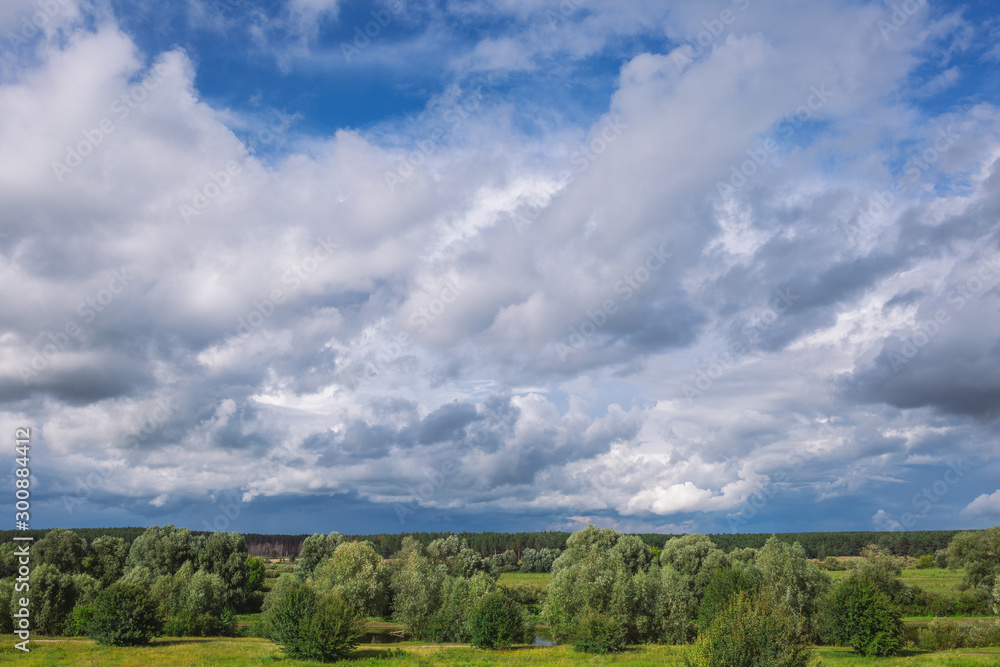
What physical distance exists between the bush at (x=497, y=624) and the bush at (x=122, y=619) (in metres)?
35.0

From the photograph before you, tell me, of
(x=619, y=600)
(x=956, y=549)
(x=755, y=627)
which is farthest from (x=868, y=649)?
(x=956, y=549)

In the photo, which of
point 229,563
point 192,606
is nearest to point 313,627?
point 192,606

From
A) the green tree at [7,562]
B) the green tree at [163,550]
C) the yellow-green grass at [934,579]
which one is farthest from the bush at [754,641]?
the green tree at [7,562]

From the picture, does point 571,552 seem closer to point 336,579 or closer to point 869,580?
point 336,579

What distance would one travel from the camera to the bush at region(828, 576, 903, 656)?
6009cm

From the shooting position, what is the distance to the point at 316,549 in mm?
122625

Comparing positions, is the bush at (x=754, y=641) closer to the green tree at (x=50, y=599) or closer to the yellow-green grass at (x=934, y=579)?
the green tree at (x=50, y=599)

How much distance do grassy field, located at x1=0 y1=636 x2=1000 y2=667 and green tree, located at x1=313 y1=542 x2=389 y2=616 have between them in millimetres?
17680

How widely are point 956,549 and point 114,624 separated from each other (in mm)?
124435

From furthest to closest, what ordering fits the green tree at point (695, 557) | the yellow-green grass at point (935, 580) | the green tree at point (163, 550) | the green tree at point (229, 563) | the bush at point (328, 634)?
the green tree at point (163, 550) → the green tree at point (229, 563) → the yellow-green grass at point (935, 580) → the green tree at point (695, 557) → the bush at point (328, 634)

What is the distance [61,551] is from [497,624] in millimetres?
94400

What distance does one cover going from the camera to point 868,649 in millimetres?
60250

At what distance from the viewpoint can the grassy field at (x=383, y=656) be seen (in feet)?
171

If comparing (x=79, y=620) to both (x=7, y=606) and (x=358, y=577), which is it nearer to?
(x=7, y=606)
